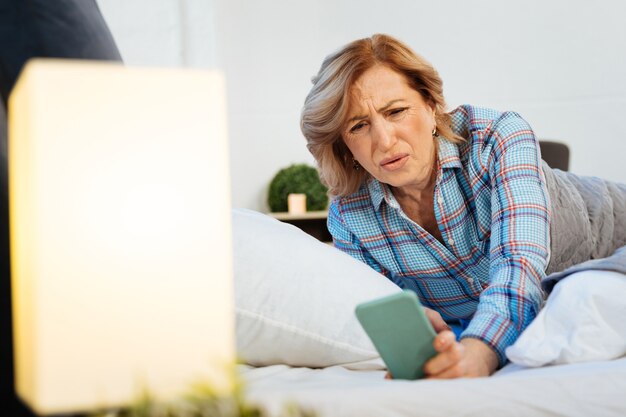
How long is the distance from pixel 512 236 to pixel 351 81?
1.69 feet

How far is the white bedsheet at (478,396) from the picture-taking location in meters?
0.81

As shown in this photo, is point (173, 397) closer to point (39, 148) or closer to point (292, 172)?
point (39, 148)

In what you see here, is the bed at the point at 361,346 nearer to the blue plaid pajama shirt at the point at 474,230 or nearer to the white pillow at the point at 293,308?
the white pillow at the point at 293,308

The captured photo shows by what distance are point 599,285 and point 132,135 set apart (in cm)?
77

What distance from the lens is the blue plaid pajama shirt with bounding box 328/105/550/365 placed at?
4.32 ft

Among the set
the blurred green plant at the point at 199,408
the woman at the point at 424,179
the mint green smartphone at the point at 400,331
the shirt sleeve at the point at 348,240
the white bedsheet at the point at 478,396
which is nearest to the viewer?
the blurred green plant at the point at 199,408

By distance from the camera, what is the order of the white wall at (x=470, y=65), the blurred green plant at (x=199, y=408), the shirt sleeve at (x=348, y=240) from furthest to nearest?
the white wall at (x=470, y=65) < the shirt sleeve at (x=348, y=240) < the blurred green plant at (x=199, y=408)

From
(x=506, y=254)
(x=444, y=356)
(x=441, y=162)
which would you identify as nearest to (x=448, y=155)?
(x=441, y=162)

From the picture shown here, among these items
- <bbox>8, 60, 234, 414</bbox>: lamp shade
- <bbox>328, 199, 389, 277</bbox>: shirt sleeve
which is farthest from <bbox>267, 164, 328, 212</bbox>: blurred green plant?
<bbox>8, 60, 234, 414</bbox>: lamp shade

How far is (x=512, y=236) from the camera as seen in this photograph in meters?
1.39

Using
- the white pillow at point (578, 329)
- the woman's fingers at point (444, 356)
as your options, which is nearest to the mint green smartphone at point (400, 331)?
the woman's fingers at point (444, 356)

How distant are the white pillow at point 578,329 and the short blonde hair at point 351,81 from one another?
0.70 meters

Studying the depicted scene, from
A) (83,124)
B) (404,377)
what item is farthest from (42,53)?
(404,377)

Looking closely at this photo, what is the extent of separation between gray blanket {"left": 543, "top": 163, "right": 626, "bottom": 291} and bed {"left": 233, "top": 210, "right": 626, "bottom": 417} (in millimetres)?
317
